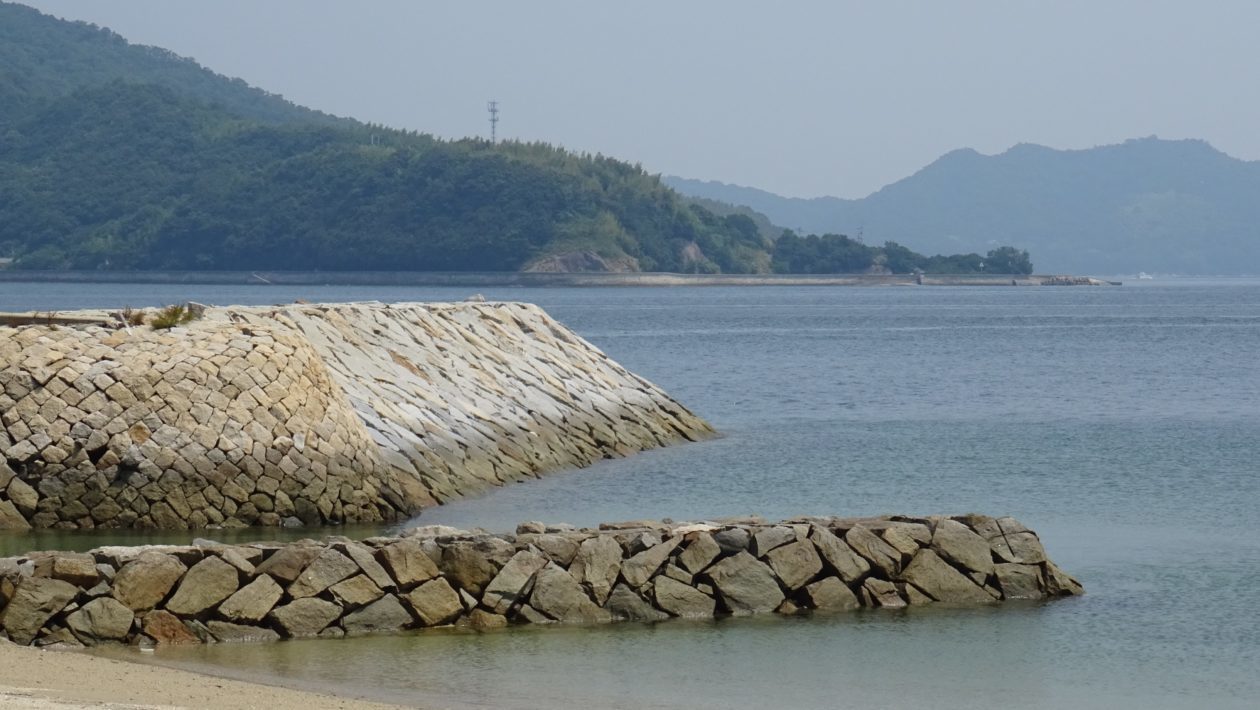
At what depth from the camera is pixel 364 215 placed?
623 ft

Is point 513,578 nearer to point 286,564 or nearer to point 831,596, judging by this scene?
point 286,564

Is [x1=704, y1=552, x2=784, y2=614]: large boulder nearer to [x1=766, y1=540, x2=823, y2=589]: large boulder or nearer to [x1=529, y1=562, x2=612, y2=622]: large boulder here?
[x1=766, y1=540, x2=823, y2=589]: large boulder

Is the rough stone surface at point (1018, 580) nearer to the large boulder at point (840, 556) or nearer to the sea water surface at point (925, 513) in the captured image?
the sea water surface at point (925, 513)

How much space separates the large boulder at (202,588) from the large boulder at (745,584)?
346 cm

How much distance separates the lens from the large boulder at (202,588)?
12.5 metres

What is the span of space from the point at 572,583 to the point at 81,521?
21.1 feet

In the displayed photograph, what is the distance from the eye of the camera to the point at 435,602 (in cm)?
1303

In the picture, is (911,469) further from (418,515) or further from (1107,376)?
(1107,376)

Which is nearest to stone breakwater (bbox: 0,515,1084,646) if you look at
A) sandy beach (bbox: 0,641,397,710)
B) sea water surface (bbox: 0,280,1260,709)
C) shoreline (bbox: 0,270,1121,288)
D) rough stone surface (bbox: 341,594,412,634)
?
rough stone surface (bbox: 341,594,412,634)

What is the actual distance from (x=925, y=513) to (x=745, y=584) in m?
8.12

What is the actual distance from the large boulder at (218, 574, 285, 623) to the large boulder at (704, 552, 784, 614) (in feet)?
10.3

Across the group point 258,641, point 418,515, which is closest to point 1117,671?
point 258,641

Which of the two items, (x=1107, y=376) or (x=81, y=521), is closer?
(x=81, y=521)

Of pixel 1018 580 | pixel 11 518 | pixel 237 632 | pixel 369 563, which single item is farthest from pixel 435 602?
pixel 11 518
